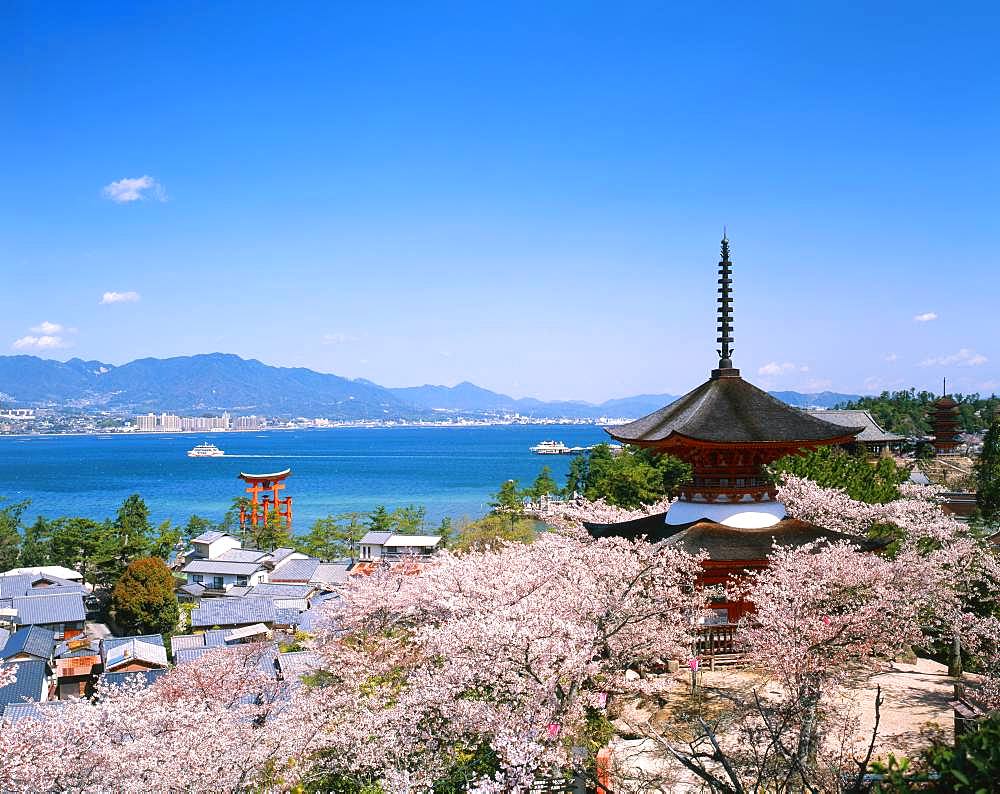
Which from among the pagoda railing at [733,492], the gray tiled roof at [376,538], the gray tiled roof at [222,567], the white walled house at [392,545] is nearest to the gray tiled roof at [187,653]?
the gray tiled roof at [222,567]

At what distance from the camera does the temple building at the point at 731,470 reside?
12.6 meters

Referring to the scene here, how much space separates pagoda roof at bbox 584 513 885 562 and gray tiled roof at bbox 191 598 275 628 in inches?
930

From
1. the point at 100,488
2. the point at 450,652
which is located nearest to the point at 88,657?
the point at 450,652

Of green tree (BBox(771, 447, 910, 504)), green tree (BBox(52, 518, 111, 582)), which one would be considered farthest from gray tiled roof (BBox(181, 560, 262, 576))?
green tree (BBox(771, 447, 910, 504))

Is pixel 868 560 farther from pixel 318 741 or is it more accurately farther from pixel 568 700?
pixel 318 741

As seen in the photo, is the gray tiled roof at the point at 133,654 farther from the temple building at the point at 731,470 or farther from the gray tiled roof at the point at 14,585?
the temple building at the point at 731,470

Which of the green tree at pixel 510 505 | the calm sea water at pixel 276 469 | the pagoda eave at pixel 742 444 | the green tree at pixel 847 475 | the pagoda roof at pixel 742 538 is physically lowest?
the calm sea water at pixel 276 469

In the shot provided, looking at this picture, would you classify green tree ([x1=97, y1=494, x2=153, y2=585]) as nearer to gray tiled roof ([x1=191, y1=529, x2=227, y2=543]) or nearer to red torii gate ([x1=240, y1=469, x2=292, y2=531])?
gray tiled roof ([x1=191, y1=529, x2=227, y2=543])

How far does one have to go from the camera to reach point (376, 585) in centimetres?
1348

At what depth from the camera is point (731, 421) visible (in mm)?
13305

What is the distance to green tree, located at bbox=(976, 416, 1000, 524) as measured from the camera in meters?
23.0

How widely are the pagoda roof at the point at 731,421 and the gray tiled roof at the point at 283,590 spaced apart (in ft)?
91.1

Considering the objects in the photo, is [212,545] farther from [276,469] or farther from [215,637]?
[276,469]

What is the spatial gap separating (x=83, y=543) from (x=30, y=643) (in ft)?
44.7
